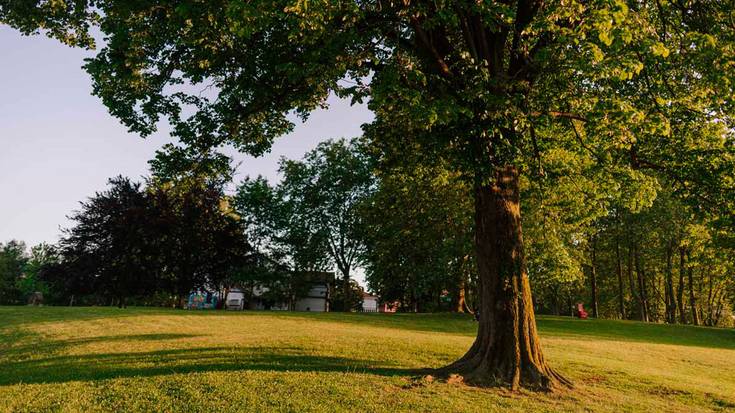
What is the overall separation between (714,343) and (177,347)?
108 feet

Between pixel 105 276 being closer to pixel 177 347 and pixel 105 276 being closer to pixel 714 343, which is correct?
pixel 177 347

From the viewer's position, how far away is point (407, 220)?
3488cm

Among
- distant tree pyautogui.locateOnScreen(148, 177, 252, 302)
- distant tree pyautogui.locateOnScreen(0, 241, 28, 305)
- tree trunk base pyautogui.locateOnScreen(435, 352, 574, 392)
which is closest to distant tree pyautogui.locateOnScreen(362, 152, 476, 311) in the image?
distant tree pyautogui.locateOnScreen(148, 177, 252, 302)

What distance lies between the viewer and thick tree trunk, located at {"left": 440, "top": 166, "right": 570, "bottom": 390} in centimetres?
1112

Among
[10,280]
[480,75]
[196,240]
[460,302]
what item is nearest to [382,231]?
[460,302]

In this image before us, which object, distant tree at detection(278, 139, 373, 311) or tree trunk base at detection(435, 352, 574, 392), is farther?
distant tree at detection(278, 139, 373, 311)

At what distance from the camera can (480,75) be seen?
10297 mm

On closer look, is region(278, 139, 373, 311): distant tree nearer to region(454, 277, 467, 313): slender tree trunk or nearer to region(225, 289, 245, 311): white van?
region(454, 277, 467, 313): slender tree trunk

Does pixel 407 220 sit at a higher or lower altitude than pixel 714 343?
higher

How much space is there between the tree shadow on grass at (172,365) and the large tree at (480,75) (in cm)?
326

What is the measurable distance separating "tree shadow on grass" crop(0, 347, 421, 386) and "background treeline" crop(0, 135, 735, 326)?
5083 millimetres

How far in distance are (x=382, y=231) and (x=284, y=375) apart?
28601 millimetres

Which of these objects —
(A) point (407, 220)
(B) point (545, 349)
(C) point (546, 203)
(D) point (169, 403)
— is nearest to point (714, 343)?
(C) point (546, 203)

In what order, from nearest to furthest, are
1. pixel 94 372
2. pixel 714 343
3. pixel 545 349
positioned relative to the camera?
pixel 94 372, pixel 545 349, pixel 714 343
